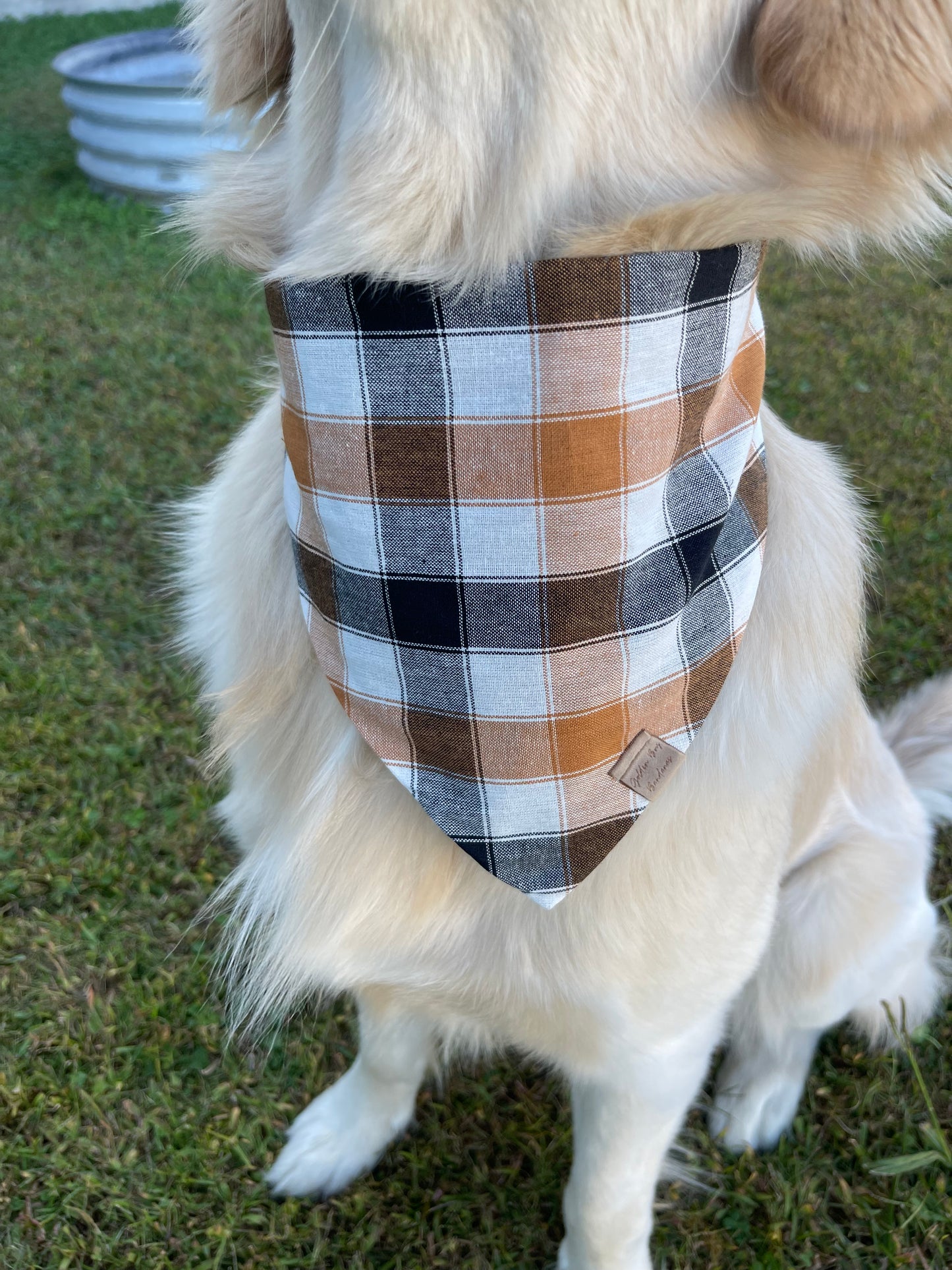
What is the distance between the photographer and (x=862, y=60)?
2.51 feet

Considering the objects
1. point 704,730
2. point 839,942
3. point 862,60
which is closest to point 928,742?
point 839,942

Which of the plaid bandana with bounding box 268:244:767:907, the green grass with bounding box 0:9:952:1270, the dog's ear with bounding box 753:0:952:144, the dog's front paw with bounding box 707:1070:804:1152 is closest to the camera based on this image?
the dog's ear with bounding box 753:0:952:144

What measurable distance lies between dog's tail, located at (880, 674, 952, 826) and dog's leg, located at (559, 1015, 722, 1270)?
934 mm

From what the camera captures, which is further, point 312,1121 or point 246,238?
point 312,1121

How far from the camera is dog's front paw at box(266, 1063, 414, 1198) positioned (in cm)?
180

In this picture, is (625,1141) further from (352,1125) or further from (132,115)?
(132,115)

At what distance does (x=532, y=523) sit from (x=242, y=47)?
2.10 feet

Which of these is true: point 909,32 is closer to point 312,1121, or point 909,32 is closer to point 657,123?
point 657,123

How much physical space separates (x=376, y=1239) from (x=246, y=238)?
1652 mm

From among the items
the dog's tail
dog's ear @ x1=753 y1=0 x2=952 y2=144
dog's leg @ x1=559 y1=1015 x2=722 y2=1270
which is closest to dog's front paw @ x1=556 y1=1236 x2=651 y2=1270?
dog's leg @ x1=559 y1=1015 x2=722 y2=1270

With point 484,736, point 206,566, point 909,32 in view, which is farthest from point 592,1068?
point 909,32

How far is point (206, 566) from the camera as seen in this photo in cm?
146

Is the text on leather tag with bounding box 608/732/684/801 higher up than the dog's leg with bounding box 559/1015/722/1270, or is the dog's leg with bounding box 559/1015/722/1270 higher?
the text on leather tag with bounding box 608/732/684/801

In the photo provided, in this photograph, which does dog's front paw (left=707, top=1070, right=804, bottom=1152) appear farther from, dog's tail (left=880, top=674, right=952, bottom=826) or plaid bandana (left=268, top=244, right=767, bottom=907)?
plaid bandana (left=268, top=244, right=767, bottom=907)
